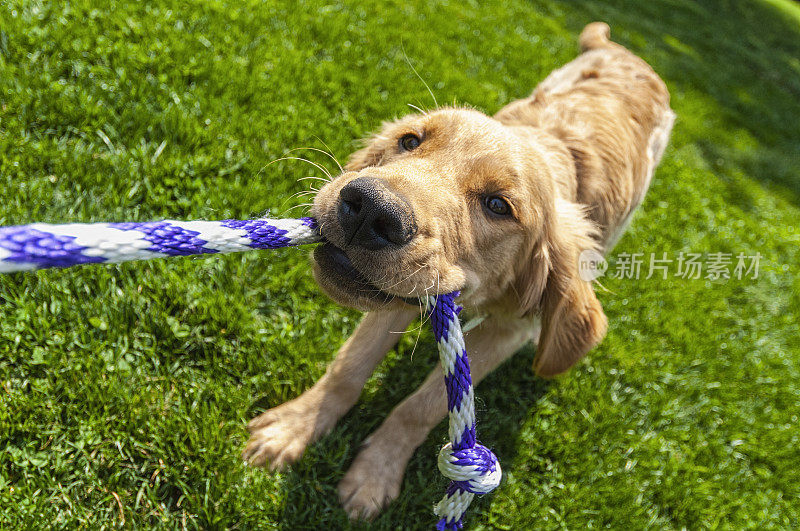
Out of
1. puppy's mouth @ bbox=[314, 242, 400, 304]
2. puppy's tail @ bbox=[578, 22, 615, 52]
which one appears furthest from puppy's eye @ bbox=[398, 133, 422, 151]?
puppy's tail @ bbox=[578, 22, 615, 52]

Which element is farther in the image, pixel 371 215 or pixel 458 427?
pixel 458 427

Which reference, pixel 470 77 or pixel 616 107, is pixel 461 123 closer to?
pixel 616 107

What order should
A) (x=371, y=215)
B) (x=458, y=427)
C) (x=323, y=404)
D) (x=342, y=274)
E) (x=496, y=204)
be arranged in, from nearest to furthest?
(x=371, y=215) → (x=342, y=274) → (x=458, y=427) → (x=496, y=204) → (x=323, y=404)

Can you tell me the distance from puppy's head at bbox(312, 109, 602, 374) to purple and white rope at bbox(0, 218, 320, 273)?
267mm

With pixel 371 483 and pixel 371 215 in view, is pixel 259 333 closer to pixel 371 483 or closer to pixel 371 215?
pixel 371 483

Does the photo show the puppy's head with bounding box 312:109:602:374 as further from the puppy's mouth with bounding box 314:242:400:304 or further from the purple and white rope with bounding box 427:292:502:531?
the purple and white rope with bounding box 427:292:502:531

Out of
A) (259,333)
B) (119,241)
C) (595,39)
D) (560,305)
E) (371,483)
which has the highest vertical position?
(119,241)

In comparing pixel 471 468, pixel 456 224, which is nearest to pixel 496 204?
pixel 456 224

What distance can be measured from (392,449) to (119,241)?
1844mm

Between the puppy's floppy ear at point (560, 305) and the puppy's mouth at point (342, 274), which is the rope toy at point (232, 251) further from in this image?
the puppy's floppy ear at point (560, 305)

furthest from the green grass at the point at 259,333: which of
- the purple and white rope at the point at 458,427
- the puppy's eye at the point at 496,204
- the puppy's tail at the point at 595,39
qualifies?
the puppy's tail at the point at 595,39

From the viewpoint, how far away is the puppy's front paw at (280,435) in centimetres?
262

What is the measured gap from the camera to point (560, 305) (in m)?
2.74

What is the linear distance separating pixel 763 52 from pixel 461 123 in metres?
14.7
